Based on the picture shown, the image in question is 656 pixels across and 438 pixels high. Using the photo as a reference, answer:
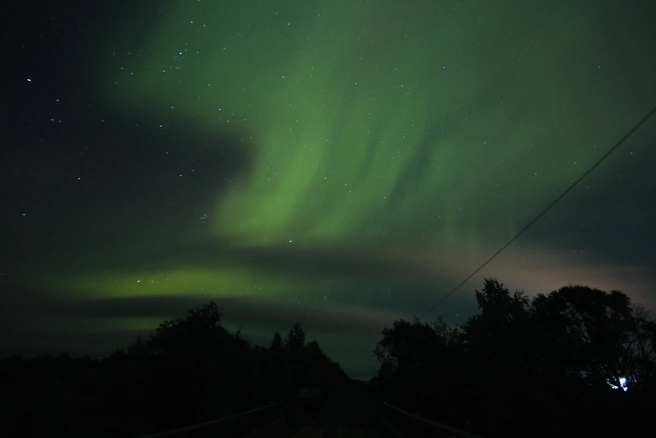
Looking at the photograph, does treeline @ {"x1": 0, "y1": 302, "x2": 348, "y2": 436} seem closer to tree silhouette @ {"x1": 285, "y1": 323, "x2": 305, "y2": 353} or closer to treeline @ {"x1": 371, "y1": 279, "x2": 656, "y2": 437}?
treeline @ {"x1": 371, "y1": 279, "x2": 656, "y2": 437}

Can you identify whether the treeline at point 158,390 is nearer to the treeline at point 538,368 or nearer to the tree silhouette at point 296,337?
the treeline at point 538,368

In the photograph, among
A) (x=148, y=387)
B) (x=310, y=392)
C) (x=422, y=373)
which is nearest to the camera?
(x=148, y=387)

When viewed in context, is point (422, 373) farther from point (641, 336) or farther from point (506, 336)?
point (641, 336)

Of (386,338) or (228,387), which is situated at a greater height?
(386,338)

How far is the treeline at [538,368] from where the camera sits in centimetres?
1409

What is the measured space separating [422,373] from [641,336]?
24.4 meters

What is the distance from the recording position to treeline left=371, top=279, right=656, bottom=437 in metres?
14.1

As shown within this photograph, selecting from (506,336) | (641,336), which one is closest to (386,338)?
(641,336)

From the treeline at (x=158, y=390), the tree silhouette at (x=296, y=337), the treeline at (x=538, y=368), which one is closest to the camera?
the treeline at (x=538, y=368)

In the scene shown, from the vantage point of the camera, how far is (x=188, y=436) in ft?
21.5

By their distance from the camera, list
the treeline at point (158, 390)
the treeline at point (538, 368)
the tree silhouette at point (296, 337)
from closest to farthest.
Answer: the treeline at point (538, 368), the treeline at point (158, 390), the tree silhouette at point (296, 337)

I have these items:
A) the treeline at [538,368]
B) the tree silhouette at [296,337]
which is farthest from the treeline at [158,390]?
the tree silhouette at [296,337]

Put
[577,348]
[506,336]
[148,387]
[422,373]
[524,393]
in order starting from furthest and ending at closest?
[577,348] → [422,373] → [506,336] → [148,387] → [524,393]

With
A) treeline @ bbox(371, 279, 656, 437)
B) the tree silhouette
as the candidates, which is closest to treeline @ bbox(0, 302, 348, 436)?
treeline @ bbox(371, 279, 656, 437)
